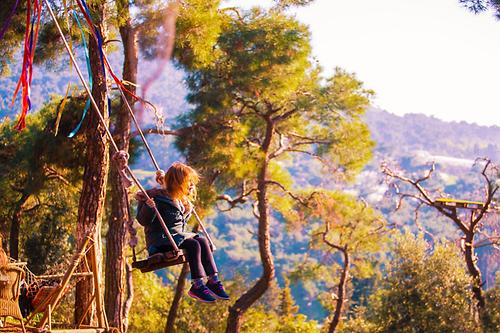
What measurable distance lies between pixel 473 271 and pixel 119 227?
625 centimetres

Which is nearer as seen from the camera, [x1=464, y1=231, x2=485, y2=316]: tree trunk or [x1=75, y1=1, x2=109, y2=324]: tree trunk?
[x1=75, y1=1, x2=109, y2=324]: tree trunk

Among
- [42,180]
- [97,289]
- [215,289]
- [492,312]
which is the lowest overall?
[97,289]

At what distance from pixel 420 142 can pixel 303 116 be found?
188m

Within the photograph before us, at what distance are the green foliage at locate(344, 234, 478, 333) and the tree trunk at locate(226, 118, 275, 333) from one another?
2004mm

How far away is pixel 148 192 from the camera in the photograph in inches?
196

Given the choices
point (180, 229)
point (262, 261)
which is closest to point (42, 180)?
point (262, 261)

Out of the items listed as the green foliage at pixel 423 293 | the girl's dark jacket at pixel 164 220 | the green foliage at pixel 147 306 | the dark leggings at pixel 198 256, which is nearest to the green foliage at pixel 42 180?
the green foliage at pixel 147 306

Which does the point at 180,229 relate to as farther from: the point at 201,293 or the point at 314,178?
the point at 314,178

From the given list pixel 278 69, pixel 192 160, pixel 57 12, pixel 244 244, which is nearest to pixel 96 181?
pixel 57 12

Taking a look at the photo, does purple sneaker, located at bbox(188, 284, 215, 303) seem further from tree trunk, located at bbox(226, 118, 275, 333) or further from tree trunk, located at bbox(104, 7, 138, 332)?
tree trunk, located at bbox(226, 118, 275, 333)

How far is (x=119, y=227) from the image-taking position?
7.80m

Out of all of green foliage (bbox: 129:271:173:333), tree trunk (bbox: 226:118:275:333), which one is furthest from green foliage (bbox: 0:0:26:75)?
green foliage (bbox: 129:271:173:333)

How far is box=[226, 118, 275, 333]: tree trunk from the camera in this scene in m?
11.3

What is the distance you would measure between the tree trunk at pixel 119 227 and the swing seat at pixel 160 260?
2641 mm
